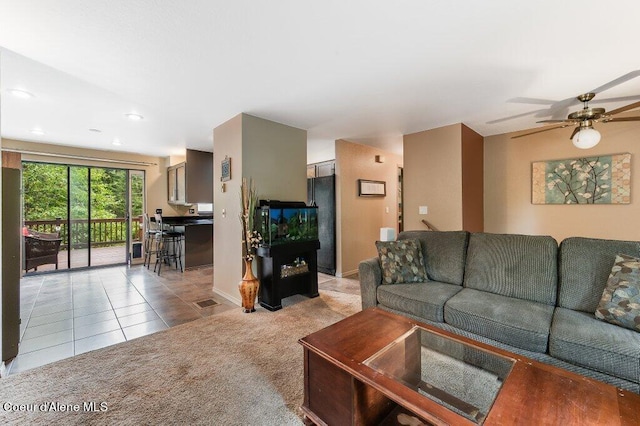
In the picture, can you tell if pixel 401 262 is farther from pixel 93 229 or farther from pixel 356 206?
pixel 93 229

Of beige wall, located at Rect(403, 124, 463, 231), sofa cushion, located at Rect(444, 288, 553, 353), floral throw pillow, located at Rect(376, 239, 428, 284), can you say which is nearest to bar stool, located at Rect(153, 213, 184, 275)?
floral throw pillow, located at Rect(376, 239, 428, 284)

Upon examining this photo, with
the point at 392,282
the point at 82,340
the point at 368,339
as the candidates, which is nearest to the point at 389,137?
the point at 392,282

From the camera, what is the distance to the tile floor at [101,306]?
7.92 feet

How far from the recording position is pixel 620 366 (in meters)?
1.44

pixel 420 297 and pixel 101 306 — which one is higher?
pixel 420 297

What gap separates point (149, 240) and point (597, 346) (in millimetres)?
6711

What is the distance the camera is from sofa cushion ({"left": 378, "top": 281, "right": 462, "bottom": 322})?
218cm

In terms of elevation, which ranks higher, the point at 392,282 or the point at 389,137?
the point at 389,137

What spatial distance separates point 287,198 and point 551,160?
13.0 ft

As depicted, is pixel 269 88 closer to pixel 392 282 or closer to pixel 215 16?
pixel 215 16

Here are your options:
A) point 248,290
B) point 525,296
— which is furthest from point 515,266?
point 248,290

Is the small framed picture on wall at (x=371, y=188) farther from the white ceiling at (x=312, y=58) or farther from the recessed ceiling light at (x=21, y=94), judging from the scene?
the recessed ceiling light at (x=21, y=94)

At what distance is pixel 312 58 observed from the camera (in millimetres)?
2127

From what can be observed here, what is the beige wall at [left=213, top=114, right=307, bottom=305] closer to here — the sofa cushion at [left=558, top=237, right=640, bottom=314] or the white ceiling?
the white ceiling
